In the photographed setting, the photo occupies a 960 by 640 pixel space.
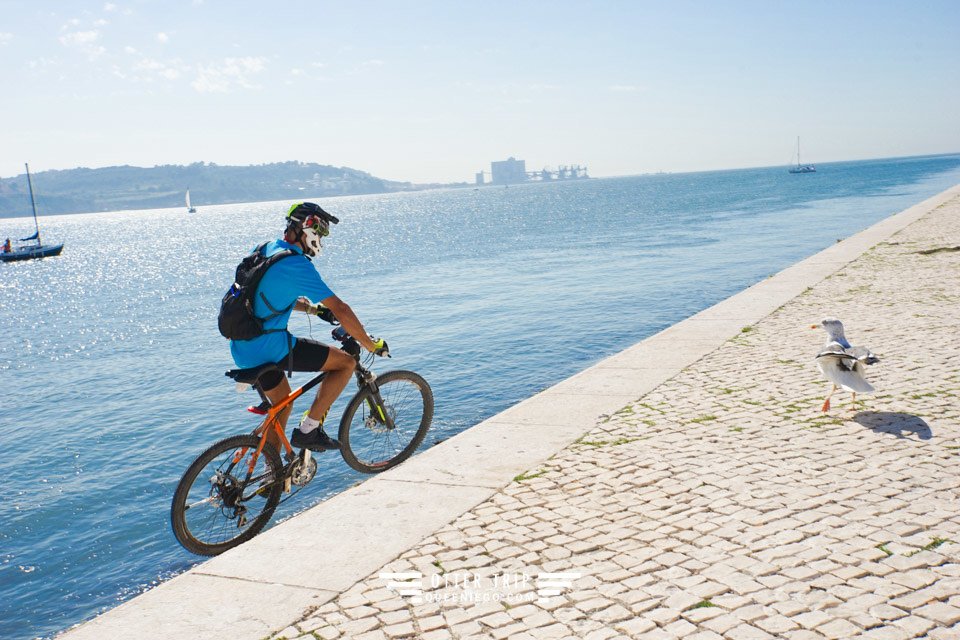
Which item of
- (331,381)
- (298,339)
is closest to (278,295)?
(298,339)

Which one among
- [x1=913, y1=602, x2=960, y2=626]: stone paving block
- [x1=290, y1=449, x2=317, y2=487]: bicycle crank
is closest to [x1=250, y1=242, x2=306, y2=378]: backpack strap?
[x1=290, y1=449, x2=317, y2=487]: bicycle crank

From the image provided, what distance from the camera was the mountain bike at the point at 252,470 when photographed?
5.00m

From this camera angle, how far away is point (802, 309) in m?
11.9

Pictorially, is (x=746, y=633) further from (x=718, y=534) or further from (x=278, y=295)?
(x=278, y=295)

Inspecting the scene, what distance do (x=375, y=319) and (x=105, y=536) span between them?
1426 cm

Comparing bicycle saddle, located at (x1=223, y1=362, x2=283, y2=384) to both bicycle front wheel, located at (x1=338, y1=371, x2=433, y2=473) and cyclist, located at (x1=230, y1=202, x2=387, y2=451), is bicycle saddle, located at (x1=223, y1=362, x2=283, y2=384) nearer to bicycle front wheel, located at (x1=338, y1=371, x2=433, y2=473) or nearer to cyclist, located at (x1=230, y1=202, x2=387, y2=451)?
cyclist, located at (x1=230, y1=202, x2=387, y2=451)

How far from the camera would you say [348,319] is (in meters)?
5.28

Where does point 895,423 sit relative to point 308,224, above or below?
below

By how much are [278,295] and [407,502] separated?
1665 mm

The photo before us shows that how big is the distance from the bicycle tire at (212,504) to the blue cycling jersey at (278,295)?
1.82 ft

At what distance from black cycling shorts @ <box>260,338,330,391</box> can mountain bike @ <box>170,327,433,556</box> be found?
54 millimetres

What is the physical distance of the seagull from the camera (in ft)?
20.7

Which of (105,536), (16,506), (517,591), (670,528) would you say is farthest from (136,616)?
(16,506)

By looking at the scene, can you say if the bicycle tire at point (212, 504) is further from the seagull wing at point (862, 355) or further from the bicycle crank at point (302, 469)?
the seagull wing at point (862, 355)
